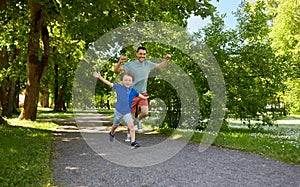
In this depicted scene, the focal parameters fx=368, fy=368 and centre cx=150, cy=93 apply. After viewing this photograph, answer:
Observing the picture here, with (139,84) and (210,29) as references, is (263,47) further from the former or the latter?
(139,84)

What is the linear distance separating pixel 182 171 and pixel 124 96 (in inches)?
79.7

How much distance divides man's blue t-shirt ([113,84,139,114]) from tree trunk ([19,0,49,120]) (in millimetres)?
13808

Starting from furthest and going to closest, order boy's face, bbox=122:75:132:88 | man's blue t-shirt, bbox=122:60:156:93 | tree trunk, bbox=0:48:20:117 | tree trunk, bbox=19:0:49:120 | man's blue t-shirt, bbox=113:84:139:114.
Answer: tree trunk, bbox=0:48:20:117 → tree trunk, bbox=19:0:49:120 → man's blue t-shirt, bbox=122:60:156:93 → man's blue t-shirt, bbox=113:84:139:114 → boy's face, bbox=122:75:132:88

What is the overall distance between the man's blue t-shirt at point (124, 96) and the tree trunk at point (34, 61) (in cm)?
1381

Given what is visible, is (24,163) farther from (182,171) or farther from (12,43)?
(12,43)

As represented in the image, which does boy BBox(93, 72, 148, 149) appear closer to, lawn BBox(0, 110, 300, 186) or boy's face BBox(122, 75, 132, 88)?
boy's face BBox(122, 75, 132, 88)

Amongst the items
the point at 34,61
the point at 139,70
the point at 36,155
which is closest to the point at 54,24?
the point at 34,61

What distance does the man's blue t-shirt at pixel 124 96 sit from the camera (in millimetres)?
6266

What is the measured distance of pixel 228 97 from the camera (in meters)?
17.0

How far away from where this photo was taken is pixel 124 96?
6352 mm

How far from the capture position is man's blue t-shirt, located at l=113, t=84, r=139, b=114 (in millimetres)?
6266

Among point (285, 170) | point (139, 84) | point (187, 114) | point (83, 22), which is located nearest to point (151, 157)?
point (139, 84)

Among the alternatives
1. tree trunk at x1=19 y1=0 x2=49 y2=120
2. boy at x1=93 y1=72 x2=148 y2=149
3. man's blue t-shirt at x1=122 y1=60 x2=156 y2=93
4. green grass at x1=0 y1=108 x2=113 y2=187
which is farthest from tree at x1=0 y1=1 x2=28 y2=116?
boy at x1=93 y1=72 x2=148 y2=149

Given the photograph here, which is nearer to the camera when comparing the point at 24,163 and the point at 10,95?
the point at 24,163
